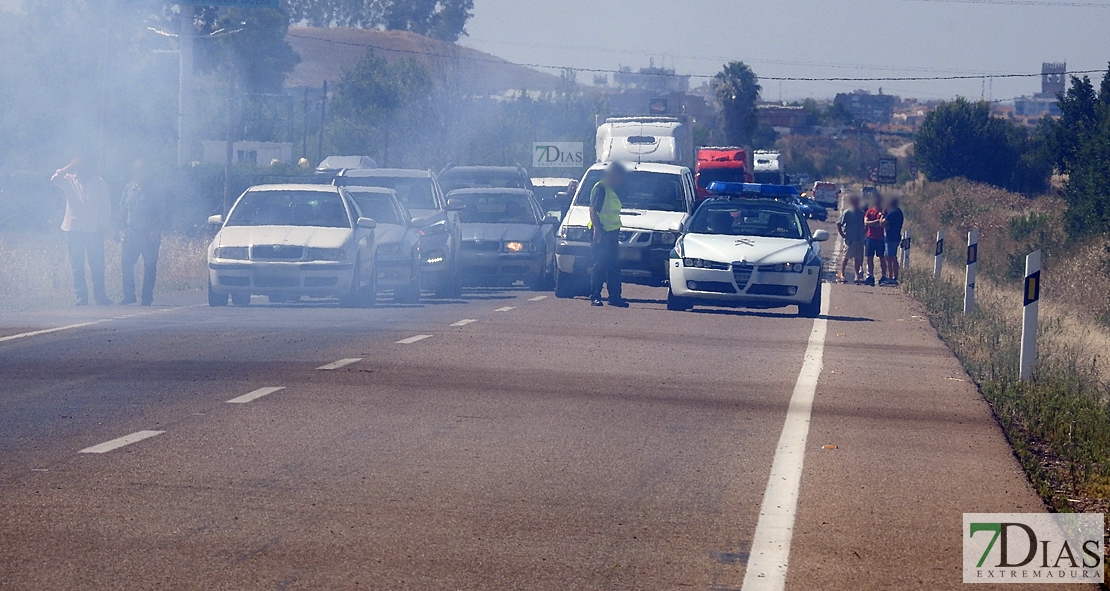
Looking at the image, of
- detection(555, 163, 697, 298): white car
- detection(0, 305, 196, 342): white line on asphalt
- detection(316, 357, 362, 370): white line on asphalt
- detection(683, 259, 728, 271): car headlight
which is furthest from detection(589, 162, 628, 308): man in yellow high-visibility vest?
detection(316, 357, 362, 370): white line on asphalt

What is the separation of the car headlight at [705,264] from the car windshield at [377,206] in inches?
188

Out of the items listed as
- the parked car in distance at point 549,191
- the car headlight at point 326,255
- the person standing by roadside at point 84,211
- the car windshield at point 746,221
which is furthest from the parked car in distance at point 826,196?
the person standing by roadside at point 84,211

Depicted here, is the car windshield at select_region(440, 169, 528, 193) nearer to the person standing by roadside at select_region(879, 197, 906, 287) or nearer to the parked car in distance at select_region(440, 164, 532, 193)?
the parked car in distance at select_region(440, 164, 532, 193)

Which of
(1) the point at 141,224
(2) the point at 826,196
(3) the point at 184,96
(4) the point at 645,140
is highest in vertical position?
(3) the point at 184,96

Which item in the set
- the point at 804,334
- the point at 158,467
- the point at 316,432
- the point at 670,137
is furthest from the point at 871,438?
the point at 670,137

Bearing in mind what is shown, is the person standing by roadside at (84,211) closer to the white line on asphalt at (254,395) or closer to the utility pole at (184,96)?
the white line on asphalt at (254,395)

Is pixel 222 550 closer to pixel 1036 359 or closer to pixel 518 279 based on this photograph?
pixel 1036 359

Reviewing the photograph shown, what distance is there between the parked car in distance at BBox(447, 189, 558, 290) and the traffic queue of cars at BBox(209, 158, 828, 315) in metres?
0.02

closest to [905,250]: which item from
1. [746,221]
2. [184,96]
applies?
[746,221]

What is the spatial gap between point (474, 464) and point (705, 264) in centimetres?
1188

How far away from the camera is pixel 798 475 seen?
8562mm

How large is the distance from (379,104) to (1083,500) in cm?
8236

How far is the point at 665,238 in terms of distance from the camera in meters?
23.2

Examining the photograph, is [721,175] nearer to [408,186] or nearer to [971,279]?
[408,186]
